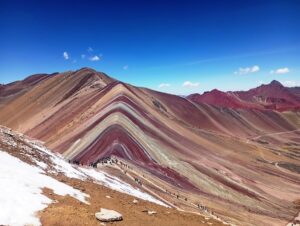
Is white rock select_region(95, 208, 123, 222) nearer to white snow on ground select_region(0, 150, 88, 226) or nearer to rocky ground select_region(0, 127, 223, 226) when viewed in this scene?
rocky ground select_region(0, 127, 223, 226)

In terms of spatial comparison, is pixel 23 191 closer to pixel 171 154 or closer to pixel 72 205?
pixel 72 205

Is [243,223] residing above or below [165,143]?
below

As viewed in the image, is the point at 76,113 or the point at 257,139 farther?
the point at 257,139

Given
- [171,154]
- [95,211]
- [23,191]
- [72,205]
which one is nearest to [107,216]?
[95,211]

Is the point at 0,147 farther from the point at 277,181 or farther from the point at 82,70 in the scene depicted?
the point at 82,70

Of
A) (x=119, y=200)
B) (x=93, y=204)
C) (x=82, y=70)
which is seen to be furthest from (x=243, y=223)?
(x=82, y=70)

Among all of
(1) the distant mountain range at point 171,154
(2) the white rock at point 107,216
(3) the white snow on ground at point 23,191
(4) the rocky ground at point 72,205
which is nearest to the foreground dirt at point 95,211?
(4) the rocky ground at point 72,205
